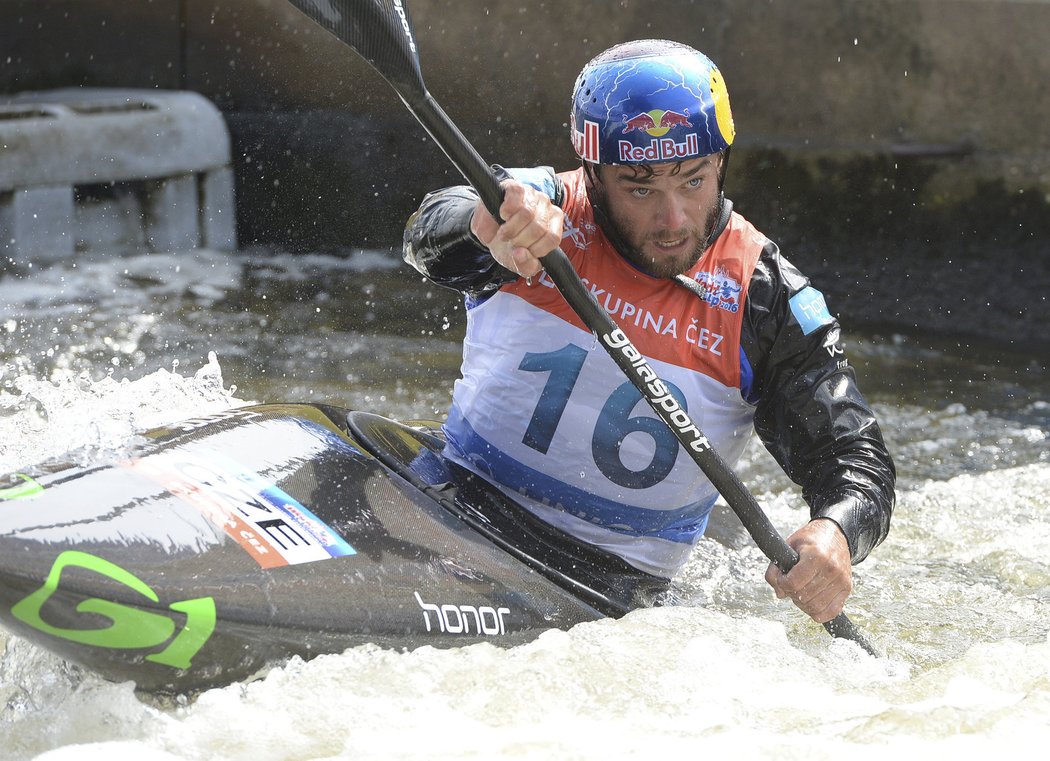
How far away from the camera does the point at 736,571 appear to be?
136 inches

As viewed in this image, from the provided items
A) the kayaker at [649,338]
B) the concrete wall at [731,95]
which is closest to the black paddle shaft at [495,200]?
the kayaker at [649,338]

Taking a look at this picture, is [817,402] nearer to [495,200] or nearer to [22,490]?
[495,200]

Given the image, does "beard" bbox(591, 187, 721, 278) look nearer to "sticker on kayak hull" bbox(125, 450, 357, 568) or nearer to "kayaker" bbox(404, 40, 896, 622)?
"kayaker" bbox(404, 40, 896, 622)

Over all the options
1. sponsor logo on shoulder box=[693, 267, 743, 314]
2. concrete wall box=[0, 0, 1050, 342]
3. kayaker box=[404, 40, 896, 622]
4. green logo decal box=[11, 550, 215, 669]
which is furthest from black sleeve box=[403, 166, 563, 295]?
concrete wall box=[0, 0, 1050, 342]

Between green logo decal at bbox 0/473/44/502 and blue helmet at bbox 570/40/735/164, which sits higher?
blue helmet at bbox 570/40/735/164

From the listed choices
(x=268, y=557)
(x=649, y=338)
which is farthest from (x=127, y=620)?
(x=649, y=338)

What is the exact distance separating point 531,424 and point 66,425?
0.98 metres

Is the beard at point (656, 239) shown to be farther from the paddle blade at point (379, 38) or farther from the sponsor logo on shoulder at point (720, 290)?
the paddle blade at point (379, 38)

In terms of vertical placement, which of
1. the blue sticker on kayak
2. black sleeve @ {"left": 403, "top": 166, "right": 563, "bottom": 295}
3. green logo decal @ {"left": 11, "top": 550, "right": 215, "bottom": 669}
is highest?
black sleeve @ {"left": 403, "top": 166, "right": 563, "bottom": 295}

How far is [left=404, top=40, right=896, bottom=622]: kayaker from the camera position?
8.86ft

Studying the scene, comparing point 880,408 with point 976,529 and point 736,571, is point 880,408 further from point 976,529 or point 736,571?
point 736,571

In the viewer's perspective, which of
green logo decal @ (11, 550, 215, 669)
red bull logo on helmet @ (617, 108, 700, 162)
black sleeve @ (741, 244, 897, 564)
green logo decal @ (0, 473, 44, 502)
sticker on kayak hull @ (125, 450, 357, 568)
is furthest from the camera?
black sleeve @ (741, 244, 897, 564)

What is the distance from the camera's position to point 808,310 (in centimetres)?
279

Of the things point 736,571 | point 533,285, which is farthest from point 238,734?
point 736,571
